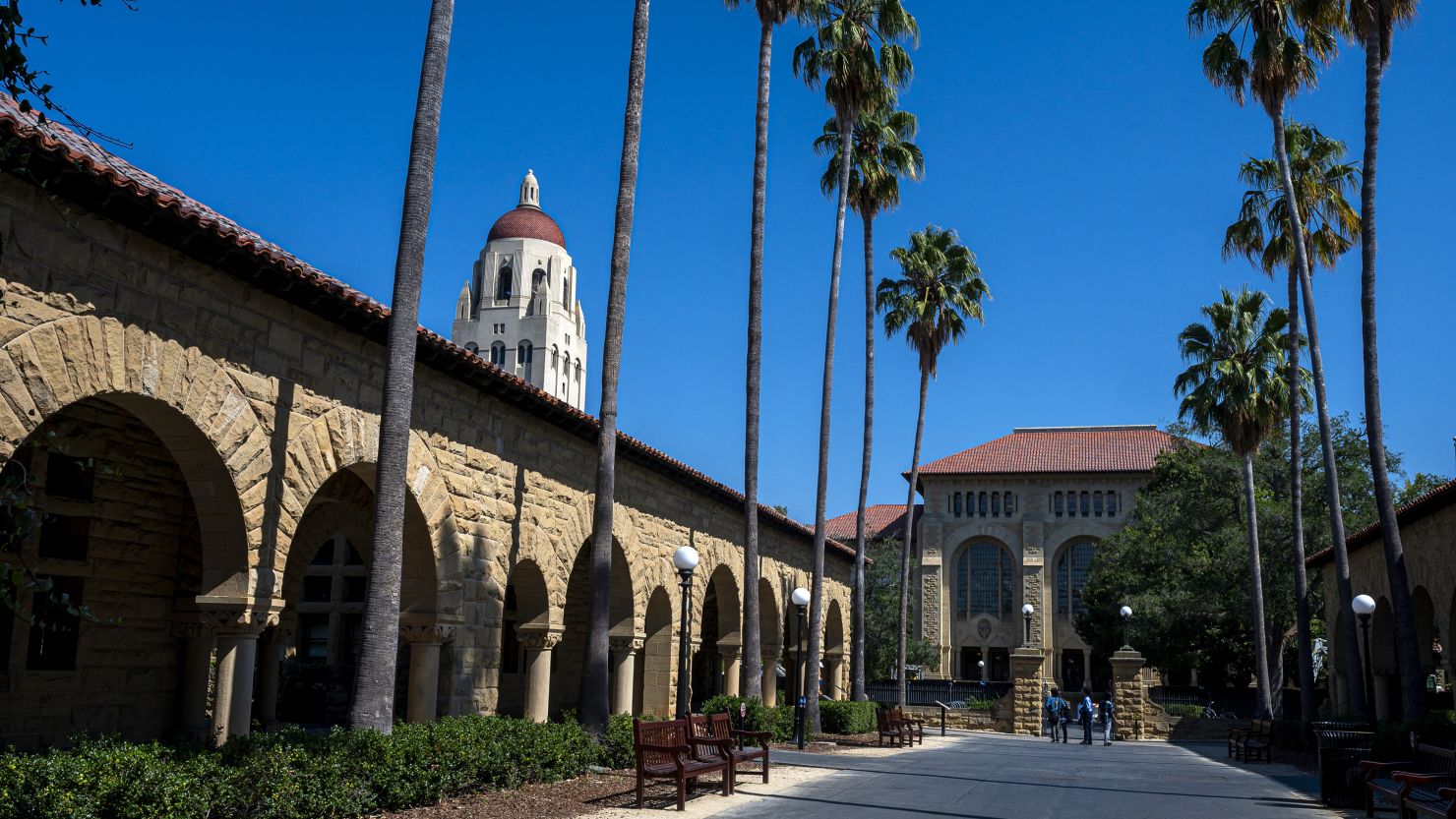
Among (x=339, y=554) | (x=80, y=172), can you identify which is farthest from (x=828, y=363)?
(x=80, y=172)

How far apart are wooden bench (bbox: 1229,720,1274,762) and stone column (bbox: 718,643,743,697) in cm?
1164

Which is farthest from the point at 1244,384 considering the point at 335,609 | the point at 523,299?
the point at 523,299

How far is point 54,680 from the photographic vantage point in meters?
13.0

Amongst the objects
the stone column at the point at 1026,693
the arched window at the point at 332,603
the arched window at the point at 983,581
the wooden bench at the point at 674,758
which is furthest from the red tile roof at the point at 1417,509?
the arched window at the point at 983,581

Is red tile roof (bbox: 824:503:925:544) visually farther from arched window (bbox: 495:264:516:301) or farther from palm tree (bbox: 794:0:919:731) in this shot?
palm tree (bbox: 794:0:919:731)

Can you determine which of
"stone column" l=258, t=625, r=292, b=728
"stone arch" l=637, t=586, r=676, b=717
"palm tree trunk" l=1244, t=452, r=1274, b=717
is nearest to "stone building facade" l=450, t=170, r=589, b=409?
"palm tree trunk" l=1244, t=452, r=1274, b=717

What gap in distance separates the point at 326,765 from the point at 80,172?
17.8 feet

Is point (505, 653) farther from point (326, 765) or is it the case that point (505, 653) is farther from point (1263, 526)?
point (1263, 526)

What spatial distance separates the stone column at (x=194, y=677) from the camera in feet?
47.0

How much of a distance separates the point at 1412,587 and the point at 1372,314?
6.54 metres

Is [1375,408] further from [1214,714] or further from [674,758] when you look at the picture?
[1214,714]

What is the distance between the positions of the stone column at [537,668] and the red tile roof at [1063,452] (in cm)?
5269

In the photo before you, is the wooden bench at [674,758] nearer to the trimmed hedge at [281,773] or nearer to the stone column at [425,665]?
the trimmed hedge at [281,773]

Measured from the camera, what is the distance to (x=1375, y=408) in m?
21.7
